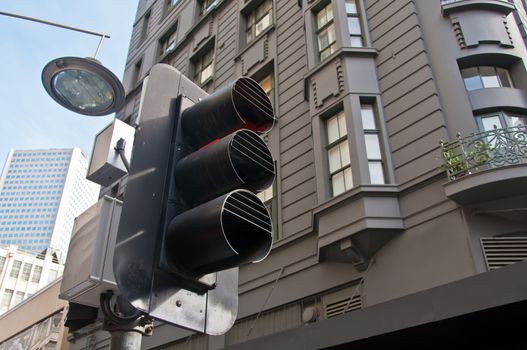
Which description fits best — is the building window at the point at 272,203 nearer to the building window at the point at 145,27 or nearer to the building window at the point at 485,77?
the building window at the point at 485,77

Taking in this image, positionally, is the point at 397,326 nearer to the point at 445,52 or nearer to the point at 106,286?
the point at 106,286

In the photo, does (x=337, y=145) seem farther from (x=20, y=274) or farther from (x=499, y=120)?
(x=20, y=274)

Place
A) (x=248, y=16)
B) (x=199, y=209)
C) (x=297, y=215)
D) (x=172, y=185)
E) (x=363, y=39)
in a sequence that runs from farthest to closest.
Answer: (x=248, y=16), (x=363, y=39), (x=297, y=215), (x=172, y=185), (x=199, y=209)

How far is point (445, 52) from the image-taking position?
37.2 ft

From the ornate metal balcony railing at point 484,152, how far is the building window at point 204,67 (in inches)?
471

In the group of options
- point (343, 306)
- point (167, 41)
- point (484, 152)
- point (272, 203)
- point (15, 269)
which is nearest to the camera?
point (484, 152)

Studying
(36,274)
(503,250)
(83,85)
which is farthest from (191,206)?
(36,274)

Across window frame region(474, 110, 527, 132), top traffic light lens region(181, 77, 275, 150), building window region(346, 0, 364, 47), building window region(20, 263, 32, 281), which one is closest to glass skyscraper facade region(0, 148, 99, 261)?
building window region(20, 263, 32, 281)

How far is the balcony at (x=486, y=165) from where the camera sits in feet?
28.5

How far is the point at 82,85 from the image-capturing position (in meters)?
5.20

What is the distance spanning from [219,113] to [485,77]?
33.2 ft

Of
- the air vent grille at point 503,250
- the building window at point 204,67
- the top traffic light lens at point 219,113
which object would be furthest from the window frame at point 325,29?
the top traffic light lens at point 219,113

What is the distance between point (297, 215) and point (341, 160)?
67.2 inches

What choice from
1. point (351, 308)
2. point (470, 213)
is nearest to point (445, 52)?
point (470, 213)
